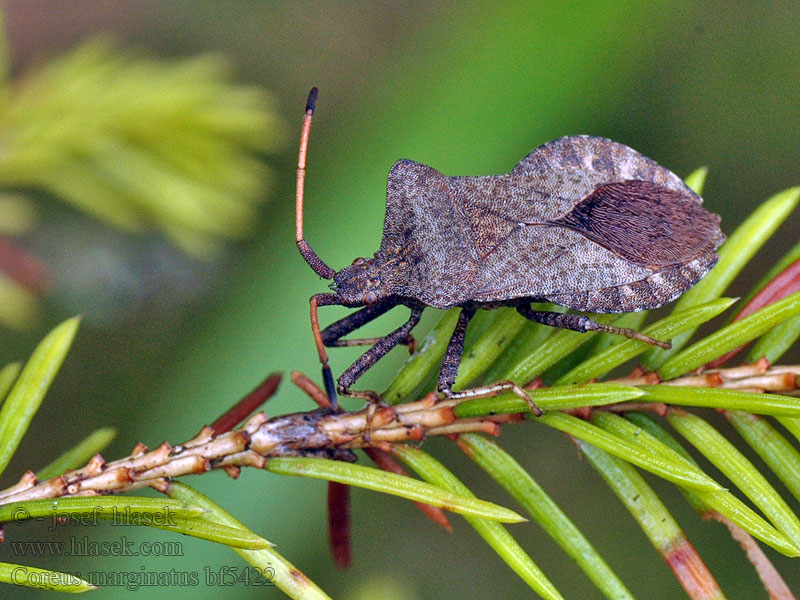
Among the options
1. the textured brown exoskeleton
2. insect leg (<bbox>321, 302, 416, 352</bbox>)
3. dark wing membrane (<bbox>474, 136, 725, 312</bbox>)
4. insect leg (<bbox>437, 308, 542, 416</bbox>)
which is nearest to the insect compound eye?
the textured brown exoskeleton

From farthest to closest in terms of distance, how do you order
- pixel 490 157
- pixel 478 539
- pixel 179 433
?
pixel 478 539
pixel 490 157
pixel 179 433

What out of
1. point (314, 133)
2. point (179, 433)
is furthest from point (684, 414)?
point (314, 133)

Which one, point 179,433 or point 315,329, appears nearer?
point 315,329

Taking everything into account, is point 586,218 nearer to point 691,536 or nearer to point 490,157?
point 490,157

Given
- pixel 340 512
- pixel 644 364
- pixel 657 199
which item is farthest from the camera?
pixel 657 199

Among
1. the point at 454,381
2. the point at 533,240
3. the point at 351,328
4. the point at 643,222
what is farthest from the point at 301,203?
the point at 643,222

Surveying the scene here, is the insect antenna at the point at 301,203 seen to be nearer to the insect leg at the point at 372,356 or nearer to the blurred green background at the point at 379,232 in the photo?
the insect leg at the point at 372,356

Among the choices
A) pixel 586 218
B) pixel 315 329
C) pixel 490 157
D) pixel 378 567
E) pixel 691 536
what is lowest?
pixel 691 536

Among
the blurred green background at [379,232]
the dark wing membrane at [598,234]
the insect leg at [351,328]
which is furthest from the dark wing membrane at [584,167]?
the blurred green background at [379,232]
